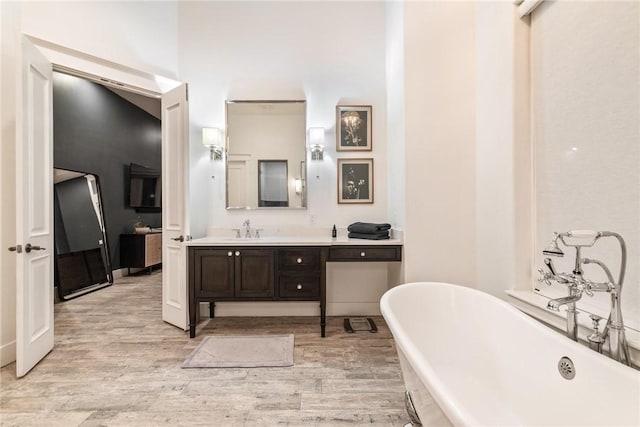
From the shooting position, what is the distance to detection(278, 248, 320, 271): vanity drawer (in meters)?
2.47

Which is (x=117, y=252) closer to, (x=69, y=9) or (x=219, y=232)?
(x=219, y=232)

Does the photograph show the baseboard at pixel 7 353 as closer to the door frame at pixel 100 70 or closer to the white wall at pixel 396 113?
the door frame at pixel 100 70

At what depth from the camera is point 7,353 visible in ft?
6.62

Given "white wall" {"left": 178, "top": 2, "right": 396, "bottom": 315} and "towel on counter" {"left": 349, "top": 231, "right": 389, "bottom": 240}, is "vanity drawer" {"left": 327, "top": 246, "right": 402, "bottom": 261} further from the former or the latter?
"white wall" {"left": 178, "top": 2, "right": 396, "bottom": 315}

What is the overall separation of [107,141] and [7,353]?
365 cm

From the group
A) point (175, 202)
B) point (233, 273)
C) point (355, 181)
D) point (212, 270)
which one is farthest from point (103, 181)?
point (355, 181)

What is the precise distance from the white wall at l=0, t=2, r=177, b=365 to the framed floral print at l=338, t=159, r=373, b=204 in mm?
2198

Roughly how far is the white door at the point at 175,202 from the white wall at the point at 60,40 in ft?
1.68

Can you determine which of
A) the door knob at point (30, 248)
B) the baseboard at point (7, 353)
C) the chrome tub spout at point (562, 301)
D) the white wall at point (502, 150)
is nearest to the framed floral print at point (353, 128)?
the white wall at point (502, 150)

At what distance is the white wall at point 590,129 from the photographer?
1167 millimetres

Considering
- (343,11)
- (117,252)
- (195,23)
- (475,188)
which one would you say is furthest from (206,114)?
(117,252)

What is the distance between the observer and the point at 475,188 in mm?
2328

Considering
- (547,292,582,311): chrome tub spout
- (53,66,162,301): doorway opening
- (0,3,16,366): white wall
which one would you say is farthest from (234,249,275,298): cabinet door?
(53,66,162,301): doorway opening

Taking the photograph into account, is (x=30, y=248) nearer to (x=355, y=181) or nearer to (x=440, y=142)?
(x=355, y=181)
